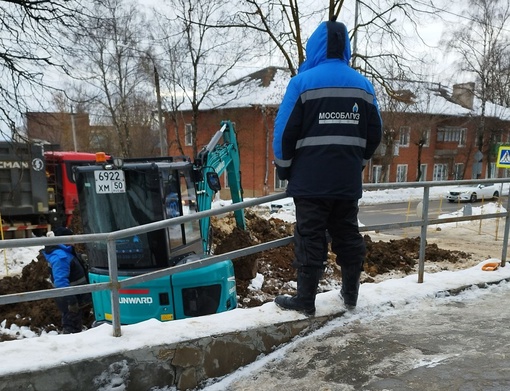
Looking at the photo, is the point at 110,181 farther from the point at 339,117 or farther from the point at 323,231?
the point at 339,117

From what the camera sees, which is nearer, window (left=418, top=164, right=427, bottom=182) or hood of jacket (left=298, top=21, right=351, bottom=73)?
hood of jacket (left=298, top=21, right=351, bottom=73)

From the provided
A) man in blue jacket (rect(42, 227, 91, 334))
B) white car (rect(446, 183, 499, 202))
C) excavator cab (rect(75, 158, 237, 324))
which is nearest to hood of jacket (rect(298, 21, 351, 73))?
excavator cab (rect(75, 158, 237, 324))

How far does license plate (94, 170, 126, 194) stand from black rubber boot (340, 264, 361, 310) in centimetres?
254

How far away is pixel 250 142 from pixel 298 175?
2647cm

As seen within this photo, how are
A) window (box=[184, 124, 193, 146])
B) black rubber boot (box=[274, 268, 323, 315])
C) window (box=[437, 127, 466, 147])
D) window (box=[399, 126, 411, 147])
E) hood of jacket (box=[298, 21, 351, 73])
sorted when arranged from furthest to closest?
window (box=[437, 127, 466, 147])
window (box=[399, 126, 411, 147])
window (box=[184, 124, 193, 146])
black rubber boot (box=[274, 268, 323, 315])
hood of jacket (box=[298, 21, 351, 73])

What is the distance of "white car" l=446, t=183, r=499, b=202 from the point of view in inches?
1021

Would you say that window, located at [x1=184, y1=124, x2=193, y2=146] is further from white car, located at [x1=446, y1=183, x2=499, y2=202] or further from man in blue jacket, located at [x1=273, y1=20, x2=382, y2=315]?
man in blue jacket, located at [x1=273, y1=20, x2=382, y2=315]

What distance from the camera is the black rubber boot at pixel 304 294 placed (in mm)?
3018

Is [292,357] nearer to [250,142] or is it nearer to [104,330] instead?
[104,330]

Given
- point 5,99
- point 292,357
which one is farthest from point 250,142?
point 292,357

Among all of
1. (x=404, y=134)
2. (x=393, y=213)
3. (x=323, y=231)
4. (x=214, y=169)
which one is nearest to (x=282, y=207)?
(x=393, y=213)

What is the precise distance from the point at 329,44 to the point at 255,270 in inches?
213

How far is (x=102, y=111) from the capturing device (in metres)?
31.7

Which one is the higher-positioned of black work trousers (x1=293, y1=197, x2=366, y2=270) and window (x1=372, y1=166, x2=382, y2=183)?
black work trousers (x1=293, y1=197, x2=366, y2=270)
